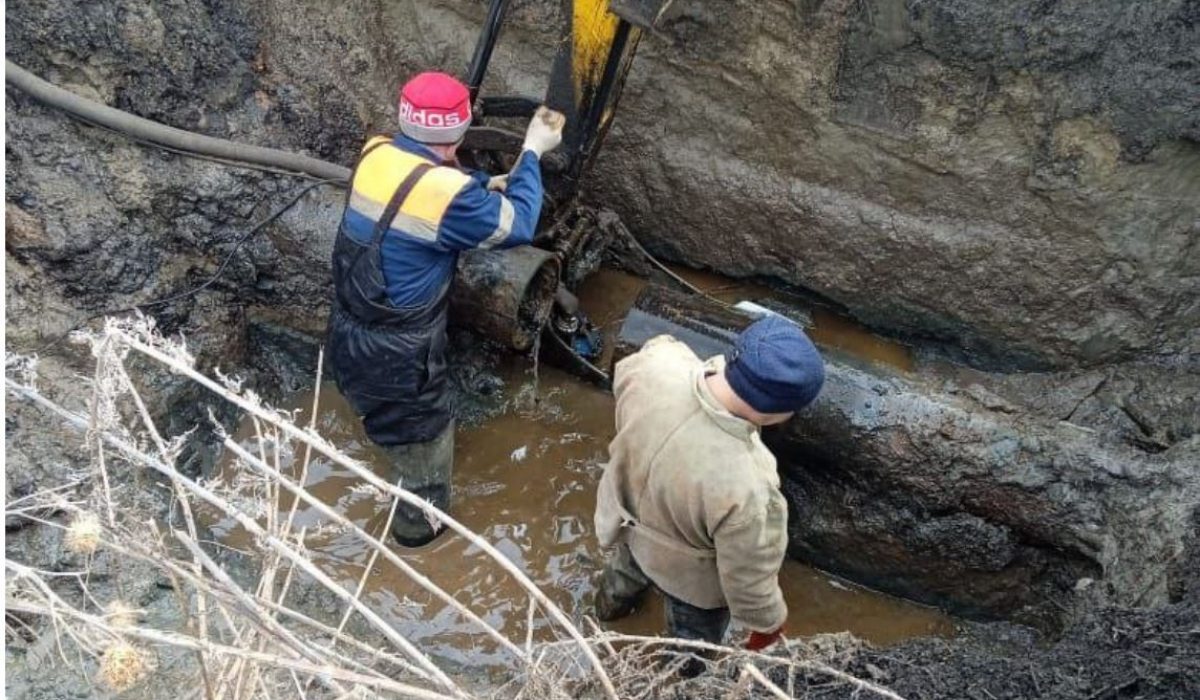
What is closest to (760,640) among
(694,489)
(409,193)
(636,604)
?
(694,489)

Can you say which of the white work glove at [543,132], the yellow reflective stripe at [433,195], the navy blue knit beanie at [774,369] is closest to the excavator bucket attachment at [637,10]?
the white work glove at [543,132]

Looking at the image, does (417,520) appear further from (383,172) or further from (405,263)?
(383,172)

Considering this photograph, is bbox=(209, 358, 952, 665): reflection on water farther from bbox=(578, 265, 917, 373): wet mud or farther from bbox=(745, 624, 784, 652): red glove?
bbox=(745, 624, 784, 652): red glove

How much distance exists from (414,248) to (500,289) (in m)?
0.75

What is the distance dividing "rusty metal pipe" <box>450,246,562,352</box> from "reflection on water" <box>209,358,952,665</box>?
0.50 metres

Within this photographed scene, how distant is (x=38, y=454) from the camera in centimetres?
375

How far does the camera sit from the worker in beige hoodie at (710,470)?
2.75 m

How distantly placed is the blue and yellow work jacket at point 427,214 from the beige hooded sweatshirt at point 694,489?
81 cm

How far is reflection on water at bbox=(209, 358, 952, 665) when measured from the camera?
13.7ft

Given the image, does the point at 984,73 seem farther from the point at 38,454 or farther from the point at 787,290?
the point at 38,454

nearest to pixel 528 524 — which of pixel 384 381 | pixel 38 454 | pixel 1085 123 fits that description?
pixel 384 381

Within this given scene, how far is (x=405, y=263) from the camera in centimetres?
376

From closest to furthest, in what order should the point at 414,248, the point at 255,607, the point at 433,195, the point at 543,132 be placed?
the point at 255,607
the point at 433,195
the point at 414,248
the point at 543,132

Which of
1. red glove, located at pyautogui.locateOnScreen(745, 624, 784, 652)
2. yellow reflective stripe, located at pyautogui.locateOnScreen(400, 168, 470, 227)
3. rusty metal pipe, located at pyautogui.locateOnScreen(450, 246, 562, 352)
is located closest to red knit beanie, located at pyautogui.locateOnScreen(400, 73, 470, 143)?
yellow reflective stripe, located at pyautogui.locateOnScreen(400, 168, 470, 227)
